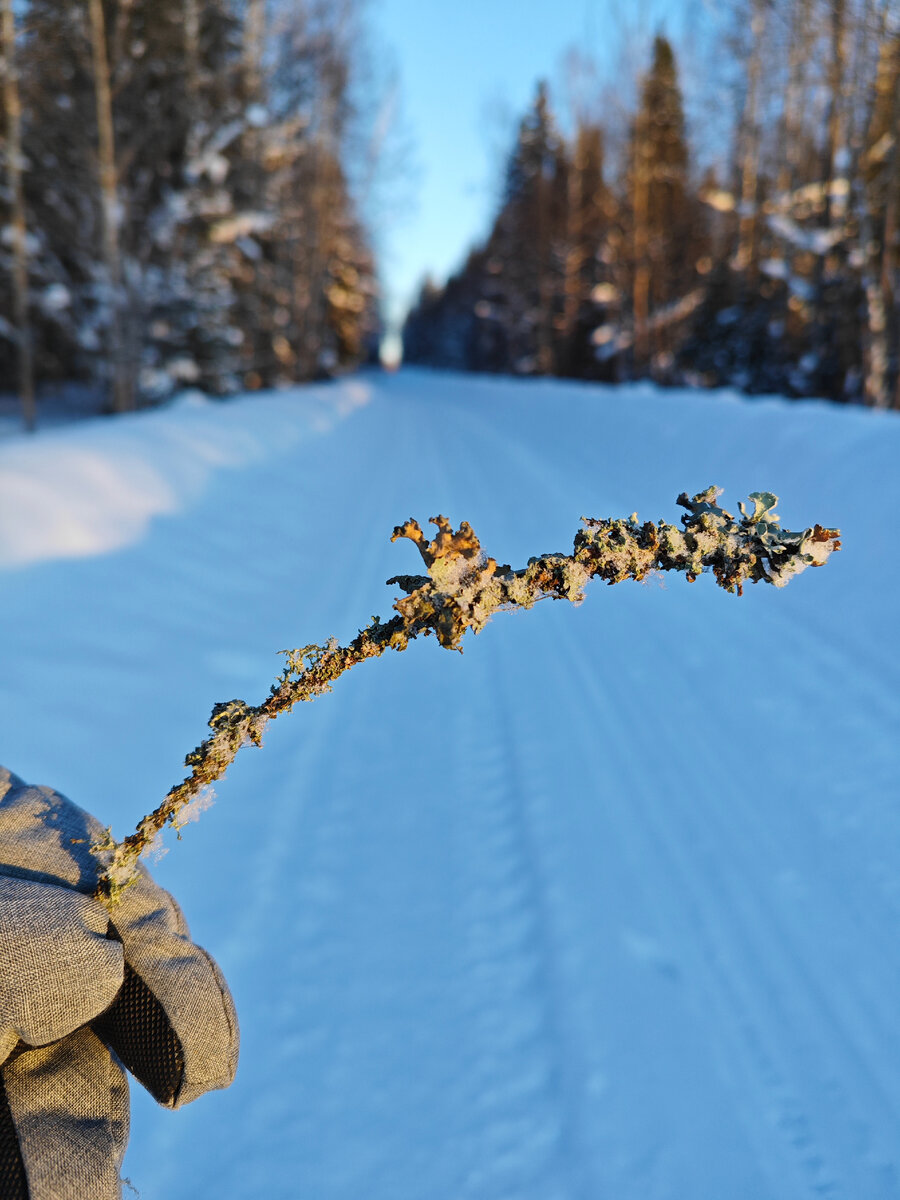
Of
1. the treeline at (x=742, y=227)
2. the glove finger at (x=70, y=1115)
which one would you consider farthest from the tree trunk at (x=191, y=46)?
the glove finger at (x=70, y=1115)

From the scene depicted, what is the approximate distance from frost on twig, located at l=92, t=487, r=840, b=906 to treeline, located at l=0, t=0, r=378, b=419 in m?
12.2

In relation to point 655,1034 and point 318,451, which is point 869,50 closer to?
point 318,451

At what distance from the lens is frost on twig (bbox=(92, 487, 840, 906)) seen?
41.6 inches

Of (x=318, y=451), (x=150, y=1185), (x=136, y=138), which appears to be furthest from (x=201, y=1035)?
(x=136, y=138)

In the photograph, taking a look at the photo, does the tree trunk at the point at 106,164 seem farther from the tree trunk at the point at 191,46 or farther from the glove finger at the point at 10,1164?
the glove finger at the point at 10,1164

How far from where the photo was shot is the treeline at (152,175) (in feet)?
39.0

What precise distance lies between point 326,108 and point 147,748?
23400 mm

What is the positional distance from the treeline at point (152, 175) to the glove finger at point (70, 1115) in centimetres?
1229

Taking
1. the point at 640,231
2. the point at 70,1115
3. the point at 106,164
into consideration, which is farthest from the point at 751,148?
the point at 70,1115

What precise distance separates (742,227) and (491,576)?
23.2m

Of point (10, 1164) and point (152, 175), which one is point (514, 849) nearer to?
point (10, 1164)

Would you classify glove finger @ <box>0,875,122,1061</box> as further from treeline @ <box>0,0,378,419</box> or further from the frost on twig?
treeline @ <box>0,0,378,419</box>

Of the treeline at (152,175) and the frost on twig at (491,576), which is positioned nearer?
the frost on twig at (491,576)

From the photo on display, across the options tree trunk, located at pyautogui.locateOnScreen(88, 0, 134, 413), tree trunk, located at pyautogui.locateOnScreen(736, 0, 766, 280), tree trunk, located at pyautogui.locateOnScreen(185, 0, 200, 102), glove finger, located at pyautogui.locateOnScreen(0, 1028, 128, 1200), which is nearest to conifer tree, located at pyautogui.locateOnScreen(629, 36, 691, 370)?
tree trunk, located at pyautogui.locateOnScreen(736, 0, 766, 280)
